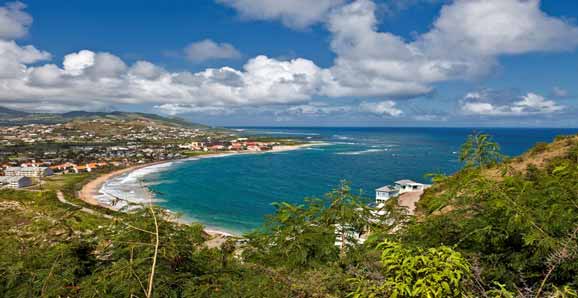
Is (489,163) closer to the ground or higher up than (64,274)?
higher up

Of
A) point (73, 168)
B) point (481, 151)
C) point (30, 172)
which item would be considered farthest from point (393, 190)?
point (73, 168)

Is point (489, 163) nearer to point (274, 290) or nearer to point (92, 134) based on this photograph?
point (274, 290)

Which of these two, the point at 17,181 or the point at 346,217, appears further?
the point at 17,181

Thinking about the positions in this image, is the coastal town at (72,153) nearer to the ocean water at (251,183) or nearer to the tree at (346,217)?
the ocean water at (251,183)

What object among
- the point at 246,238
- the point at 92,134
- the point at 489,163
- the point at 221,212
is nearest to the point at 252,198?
the point at 221,212

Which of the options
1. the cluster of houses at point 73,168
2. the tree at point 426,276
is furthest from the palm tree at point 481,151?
the cluster of houses at point 73,168

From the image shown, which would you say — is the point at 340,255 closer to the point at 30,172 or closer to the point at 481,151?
the point at 481,151
